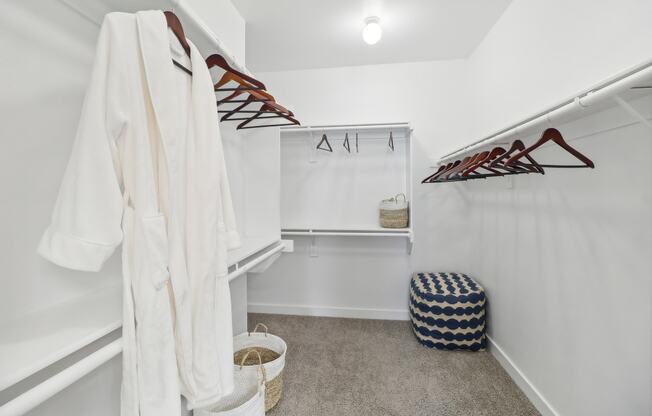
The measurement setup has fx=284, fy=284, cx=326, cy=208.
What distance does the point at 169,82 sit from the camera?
680 mm

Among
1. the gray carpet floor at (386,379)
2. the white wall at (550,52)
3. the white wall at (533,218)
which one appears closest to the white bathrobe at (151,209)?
the gray carpet floor at (386,379)

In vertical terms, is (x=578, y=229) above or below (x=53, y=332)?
above

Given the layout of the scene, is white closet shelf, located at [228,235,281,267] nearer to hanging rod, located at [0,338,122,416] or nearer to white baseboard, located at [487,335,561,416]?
hanging rod, located at [0,338,122,416]

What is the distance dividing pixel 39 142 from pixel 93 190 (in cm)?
29

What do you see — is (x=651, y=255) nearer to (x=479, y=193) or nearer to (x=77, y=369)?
(x=479, y=193)

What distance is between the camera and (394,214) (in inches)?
92.0

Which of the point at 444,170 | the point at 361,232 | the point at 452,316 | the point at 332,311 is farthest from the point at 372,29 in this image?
the point at 332,311

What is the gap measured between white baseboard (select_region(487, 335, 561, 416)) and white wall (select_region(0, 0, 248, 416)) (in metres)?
1.90

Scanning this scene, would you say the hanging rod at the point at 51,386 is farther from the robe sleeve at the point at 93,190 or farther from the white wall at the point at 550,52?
the white wall at the point at 550,52

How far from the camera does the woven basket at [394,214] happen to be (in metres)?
2.33

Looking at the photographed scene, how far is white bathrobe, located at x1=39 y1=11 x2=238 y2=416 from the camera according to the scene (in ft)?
1.82

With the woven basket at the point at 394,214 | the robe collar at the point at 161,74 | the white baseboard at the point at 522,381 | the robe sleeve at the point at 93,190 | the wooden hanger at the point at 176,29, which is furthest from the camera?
the woven basket at the point at 394,214

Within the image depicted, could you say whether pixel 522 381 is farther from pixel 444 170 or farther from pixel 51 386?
pixel 51 386

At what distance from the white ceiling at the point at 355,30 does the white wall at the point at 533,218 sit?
136 mm
